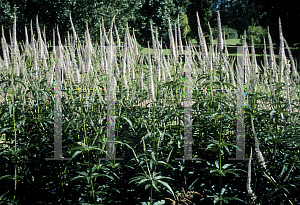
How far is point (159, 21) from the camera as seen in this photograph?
26.7 meters

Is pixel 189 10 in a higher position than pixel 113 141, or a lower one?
higher

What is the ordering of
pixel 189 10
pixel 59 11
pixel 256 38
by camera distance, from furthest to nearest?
pixel 189 10 < pixel 256 38 < pixel 59 11

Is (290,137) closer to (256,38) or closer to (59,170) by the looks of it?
(59,170)

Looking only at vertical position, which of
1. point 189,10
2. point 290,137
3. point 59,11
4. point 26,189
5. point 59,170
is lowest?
point 26,189

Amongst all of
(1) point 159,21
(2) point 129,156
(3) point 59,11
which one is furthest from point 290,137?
(1) point 159,21

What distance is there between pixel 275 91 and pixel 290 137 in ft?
2.32

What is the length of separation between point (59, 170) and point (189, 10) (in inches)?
1659

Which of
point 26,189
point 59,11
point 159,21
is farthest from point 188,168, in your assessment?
point 159,21

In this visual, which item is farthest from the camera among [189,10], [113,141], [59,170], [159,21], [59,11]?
[189,10]

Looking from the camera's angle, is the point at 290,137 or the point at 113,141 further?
the point at 290,137

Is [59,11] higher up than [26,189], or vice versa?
[59,11]

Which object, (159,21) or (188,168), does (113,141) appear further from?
(159,21)

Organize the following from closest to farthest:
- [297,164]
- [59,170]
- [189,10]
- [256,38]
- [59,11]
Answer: [297,164] < [59,170] < [59,11] < [256,38] < [189,10]

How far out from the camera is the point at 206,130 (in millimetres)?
3365
